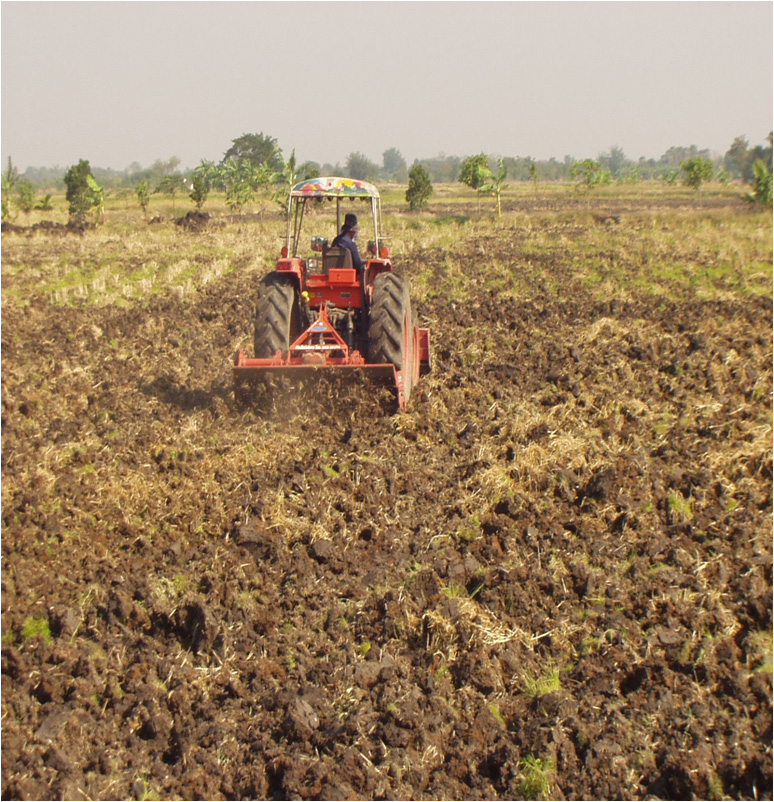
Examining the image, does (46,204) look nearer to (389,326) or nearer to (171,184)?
(171,184)

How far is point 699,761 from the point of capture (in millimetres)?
3398

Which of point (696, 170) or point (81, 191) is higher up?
point (696, 170)

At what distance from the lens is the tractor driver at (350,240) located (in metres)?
8.13

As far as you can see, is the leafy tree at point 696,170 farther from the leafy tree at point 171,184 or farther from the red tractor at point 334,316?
the red tractor at point 334,316

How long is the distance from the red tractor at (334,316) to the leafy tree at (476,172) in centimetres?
2821

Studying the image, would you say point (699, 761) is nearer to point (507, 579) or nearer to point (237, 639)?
point (507, 579)

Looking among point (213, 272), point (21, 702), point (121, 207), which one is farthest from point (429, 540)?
point (121, 207)

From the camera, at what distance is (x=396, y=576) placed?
493 centimetres

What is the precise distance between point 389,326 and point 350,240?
1.24m

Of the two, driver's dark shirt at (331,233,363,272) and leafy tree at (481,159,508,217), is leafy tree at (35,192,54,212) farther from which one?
driver's dark shirt at (331,233,363,272)

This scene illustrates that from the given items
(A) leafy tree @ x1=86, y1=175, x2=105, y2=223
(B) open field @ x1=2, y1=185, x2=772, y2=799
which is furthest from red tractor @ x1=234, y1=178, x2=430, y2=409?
(A) leafy tree @ x1=86, y1=175, x2=105, y2=223

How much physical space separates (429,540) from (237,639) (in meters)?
1.50

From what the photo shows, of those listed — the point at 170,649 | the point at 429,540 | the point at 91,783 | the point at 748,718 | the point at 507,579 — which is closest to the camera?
the point at 91,783

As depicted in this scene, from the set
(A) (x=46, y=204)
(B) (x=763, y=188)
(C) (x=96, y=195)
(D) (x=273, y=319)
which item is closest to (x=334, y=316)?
(D) (x=273, y=319)
